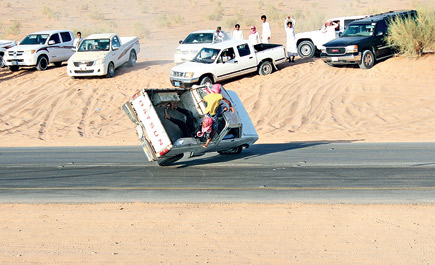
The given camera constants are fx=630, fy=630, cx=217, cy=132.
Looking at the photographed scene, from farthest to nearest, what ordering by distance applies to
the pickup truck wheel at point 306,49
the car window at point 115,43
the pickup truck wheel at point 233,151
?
the pickup truck wheel at point 306,49, the car window at point 115,43, the pickup truck wheel at point 233,151

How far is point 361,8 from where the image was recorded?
51406 millimetres

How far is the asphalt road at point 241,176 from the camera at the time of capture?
11.5 metres

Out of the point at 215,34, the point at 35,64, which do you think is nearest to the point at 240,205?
the point at 215,34

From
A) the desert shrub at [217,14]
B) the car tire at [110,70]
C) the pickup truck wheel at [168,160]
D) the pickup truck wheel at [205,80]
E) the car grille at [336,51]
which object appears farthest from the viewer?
the desert shrub at [217,14]

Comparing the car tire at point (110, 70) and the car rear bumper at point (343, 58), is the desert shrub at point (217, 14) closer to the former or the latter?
the car tire at point (110, 70)

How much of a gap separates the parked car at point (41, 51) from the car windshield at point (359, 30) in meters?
14.0

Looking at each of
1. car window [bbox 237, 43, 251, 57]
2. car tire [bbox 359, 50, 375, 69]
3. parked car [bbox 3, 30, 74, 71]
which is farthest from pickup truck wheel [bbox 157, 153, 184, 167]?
parked car [bbox 3, 30, 74, 71]

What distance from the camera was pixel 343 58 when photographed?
25938 mm

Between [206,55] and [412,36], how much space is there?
839 cm

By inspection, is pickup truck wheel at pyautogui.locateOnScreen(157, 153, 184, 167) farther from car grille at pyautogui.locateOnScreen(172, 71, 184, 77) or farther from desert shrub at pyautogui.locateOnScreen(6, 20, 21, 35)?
desert shrub at pyautogui.locateOnScreen(6, 20, 21, 35)

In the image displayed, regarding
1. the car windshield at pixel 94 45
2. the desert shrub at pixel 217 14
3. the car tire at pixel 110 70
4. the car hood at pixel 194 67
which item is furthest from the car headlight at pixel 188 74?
the desert shrub at pixel 217 14

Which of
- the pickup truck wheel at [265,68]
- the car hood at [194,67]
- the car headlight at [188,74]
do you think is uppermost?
the car hood at [194,67]

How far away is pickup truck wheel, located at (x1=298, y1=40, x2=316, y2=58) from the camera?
98.4 feet

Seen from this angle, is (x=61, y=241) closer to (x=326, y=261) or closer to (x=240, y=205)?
(x=240, y=205)
